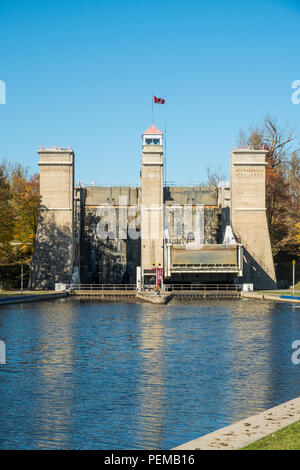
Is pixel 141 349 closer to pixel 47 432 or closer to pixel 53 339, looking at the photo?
pixel 53 339

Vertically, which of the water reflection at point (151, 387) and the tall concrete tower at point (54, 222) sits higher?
the tall concrete tower at point (54, 222)

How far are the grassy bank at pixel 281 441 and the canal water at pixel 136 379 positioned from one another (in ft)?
7.32

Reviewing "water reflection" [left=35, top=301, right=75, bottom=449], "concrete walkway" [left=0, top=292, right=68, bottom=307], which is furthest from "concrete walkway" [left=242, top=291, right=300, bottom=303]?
"water reflection" [left=35, top=301, right=75, bottom=449]

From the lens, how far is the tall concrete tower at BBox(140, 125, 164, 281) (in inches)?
2977

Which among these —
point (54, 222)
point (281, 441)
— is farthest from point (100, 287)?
point (281, 441)

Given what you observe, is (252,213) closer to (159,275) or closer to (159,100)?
(159,275)

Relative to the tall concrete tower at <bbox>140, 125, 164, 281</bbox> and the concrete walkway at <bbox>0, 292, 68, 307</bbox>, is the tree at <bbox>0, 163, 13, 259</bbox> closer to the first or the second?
the concrete walkway at <bbox>0, 292, 68, 307</bbox>

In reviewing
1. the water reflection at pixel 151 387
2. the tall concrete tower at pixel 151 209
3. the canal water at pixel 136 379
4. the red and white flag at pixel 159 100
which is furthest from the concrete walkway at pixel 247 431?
the red and white flag at pixel 159 100

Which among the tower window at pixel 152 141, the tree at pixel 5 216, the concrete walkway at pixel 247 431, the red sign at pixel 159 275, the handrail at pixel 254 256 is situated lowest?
the concrete walkway at pixel 247 431

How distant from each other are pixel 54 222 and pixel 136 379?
56420 millimetres

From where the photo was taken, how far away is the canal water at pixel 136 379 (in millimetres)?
14430

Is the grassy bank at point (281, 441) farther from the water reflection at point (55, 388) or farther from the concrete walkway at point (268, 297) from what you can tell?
the concrete walkway at point (268, 297)

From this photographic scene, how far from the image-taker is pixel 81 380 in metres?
20.2

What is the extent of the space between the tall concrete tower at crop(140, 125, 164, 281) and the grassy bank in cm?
6226
